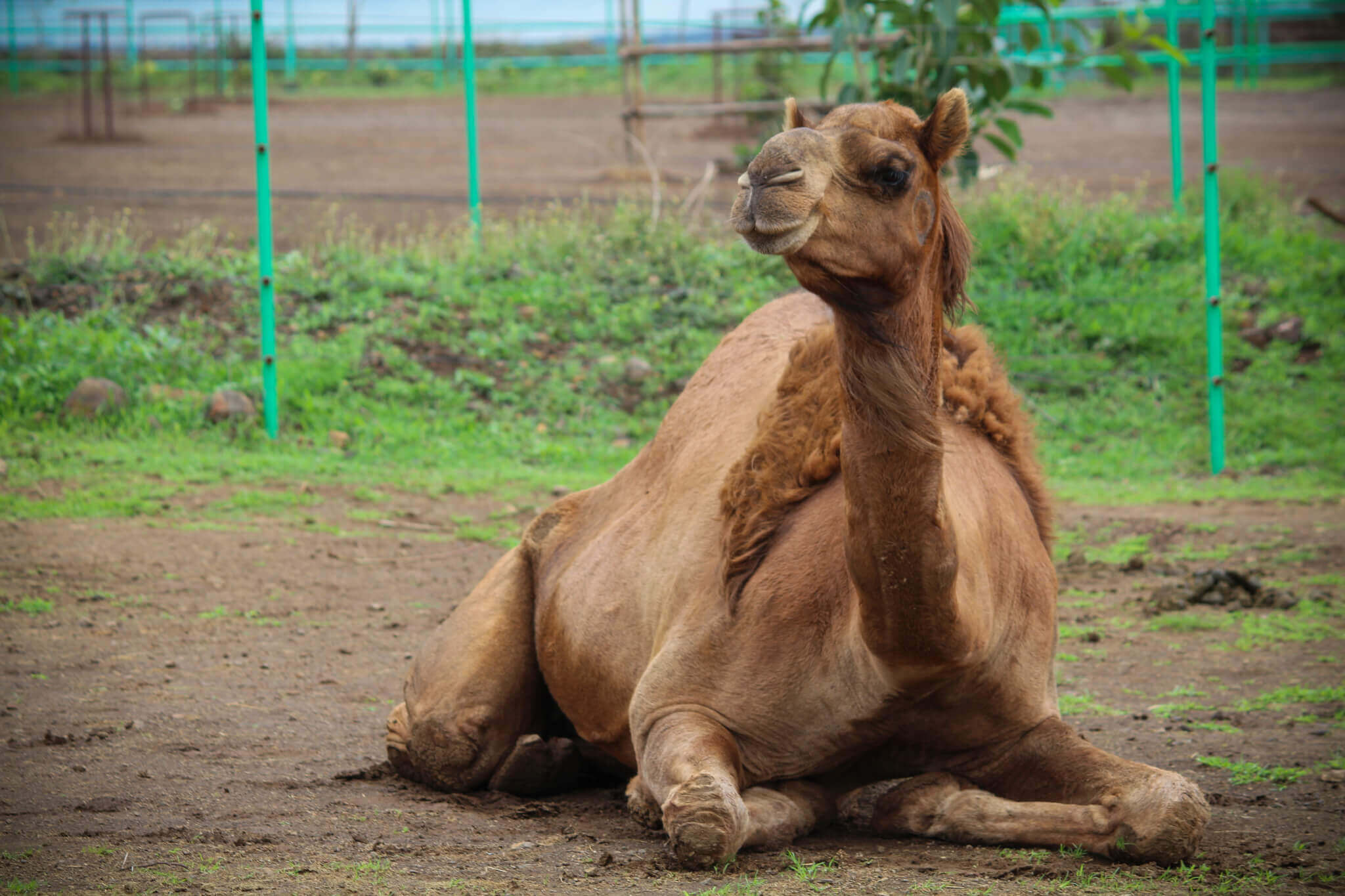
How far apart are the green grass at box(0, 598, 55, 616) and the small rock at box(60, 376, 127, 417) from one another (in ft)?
11.0

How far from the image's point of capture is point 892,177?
2711 mm

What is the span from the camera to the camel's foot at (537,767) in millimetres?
4266

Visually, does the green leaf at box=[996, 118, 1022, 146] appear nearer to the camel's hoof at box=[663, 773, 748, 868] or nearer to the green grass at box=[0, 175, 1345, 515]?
the green grass at box=[0, 175, 1345, 515]

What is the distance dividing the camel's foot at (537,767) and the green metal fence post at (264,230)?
214 inches

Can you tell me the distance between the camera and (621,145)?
22.9 m

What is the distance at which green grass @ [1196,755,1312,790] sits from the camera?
4.01 metres

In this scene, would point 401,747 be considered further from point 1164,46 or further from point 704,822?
point 1164,46

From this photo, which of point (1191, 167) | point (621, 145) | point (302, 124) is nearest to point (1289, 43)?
point (1191, 167)

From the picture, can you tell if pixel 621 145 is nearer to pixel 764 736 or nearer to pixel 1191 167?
pixel 1191 167

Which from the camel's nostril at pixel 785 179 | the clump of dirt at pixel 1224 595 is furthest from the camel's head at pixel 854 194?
the clump of dirt at pixel 1224 595

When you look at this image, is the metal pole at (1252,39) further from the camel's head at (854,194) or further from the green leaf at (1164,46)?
the camel's head at (854,194)

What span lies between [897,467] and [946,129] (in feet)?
2.39

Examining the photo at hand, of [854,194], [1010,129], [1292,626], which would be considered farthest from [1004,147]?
[854,194]

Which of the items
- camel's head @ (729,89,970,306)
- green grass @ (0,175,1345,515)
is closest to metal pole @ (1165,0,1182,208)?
green grass @ (0,175,1345,515)
